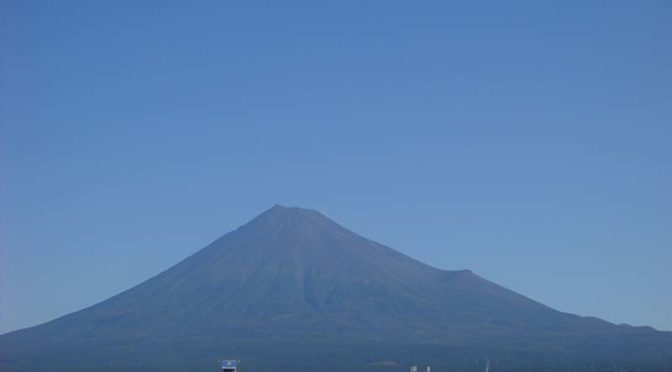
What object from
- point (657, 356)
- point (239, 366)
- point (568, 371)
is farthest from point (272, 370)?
point (657, 356)

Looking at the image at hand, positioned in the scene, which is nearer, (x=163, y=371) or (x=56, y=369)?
(x=163, y=371)

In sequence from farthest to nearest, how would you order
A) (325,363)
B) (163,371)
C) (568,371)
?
1. (325,363)
2. (163,371)
3. (568,371)

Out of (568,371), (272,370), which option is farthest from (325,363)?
(568,371)

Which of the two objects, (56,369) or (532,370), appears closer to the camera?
(532,370)

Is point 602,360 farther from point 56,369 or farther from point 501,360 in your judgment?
point 56,369

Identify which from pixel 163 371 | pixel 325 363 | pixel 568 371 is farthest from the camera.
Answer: pixel 325 363

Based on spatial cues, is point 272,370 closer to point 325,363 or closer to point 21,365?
point 325,363

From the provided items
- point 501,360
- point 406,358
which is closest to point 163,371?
point 406,358
